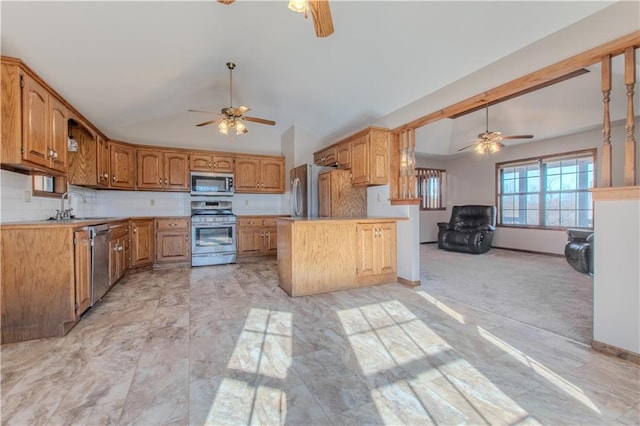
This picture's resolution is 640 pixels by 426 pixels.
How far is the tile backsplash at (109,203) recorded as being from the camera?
253 centimetres

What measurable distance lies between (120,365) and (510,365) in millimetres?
2557

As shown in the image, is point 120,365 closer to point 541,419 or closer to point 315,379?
point 315,379

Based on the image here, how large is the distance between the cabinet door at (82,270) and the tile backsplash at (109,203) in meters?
0.61

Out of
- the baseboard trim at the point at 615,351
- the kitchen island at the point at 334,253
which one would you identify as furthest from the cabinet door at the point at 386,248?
the baseboard trim at the point at 615,351

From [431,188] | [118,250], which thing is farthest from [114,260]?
[431,188]

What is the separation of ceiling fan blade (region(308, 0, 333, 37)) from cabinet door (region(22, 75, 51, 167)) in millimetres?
2432

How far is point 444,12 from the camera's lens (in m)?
2.34

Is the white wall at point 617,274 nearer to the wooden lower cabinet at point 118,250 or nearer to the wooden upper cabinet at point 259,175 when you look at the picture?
the wooden lower cabinet at point 118,250

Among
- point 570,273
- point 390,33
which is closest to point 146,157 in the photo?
point 390,33

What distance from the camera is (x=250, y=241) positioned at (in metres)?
5.50

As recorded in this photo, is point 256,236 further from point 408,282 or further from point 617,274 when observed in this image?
→ point 617,274

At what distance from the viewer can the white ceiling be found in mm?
2174

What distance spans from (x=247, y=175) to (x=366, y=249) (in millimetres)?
3171

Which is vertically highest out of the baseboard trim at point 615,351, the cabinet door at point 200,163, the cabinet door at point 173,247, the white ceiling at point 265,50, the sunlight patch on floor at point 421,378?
the white ceiling at point 265,50
